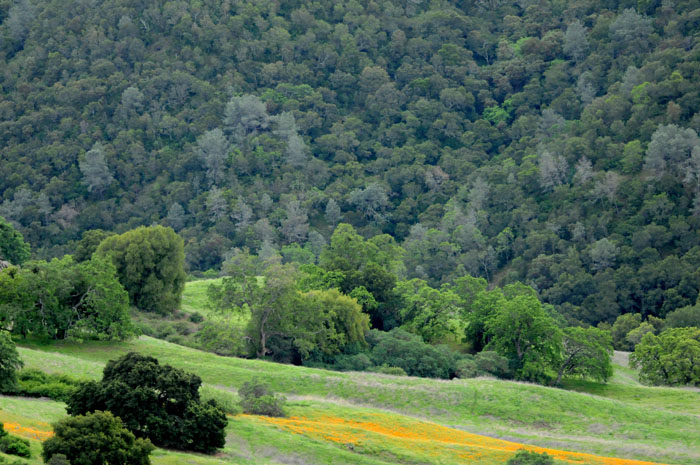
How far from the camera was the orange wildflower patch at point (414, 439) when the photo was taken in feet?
149

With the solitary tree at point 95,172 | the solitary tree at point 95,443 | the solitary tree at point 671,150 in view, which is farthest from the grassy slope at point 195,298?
the solitary tree at point 671,150

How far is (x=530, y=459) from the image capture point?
1730 inches

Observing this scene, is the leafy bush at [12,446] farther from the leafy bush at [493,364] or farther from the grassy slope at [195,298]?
the grassy slope at [195,298]

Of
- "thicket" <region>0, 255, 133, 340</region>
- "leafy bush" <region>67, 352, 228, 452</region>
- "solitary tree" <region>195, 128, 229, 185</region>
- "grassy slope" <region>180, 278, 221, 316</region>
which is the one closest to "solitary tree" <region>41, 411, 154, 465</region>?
"leafy bush" <region>67, 352, 228, 452</region>

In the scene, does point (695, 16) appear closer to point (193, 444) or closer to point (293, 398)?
point (293, 398)

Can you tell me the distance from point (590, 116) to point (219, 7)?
78.7 meters

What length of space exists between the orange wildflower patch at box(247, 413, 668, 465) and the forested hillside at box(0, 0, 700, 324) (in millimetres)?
75910

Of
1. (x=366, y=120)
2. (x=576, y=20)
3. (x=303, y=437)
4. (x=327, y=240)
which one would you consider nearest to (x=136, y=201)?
(x=327, y=240)

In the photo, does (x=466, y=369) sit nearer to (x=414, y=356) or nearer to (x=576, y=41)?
(x=414, y=356)

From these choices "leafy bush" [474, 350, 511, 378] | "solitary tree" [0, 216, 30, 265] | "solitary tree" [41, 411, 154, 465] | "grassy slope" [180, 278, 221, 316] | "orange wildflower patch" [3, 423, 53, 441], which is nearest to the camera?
"solitary tree" [41, 411, 154, 465]

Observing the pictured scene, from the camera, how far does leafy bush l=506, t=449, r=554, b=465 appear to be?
43.6m

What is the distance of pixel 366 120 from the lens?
185 m

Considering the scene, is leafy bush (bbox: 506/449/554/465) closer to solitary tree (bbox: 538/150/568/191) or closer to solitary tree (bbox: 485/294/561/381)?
solitary tree (bbox: 485/294/561/381)

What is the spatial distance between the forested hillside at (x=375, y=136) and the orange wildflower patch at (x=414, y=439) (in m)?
75.9
